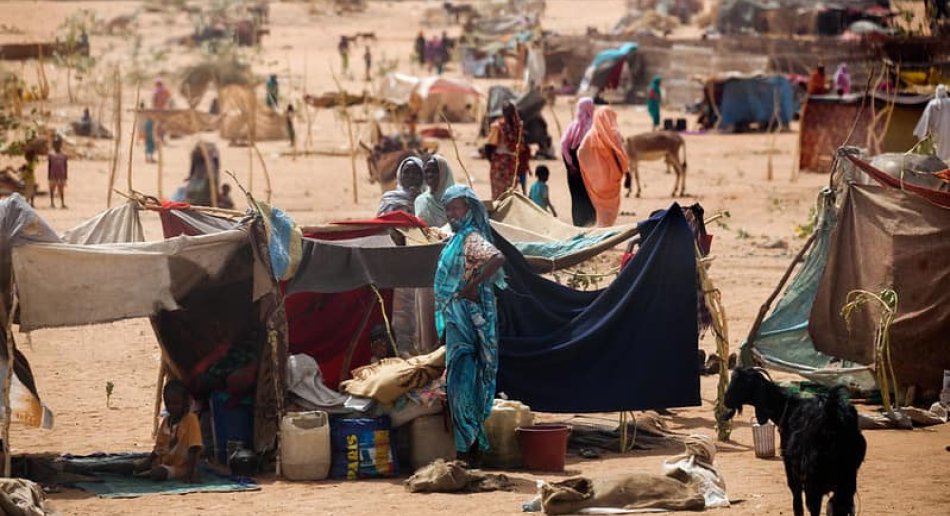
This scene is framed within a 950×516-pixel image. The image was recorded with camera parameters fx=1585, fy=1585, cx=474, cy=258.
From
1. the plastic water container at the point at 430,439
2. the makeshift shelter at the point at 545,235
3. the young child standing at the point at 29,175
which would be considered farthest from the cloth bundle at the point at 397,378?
the young child standing at the point at 29,175

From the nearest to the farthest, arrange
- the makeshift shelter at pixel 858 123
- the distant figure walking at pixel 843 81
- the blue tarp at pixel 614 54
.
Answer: the makeshift shelter at pixel 858 123 < the distant figure walking at pixel 843 81 < the blue tarp at pixel 614 54

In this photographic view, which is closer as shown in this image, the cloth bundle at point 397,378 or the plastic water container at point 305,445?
the plastic water container at point 305,445

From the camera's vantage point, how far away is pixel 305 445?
7.70m

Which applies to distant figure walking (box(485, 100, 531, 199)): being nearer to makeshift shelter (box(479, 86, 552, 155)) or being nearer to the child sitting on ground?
the child sitting on ground

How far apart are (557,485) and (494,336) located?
1.11m

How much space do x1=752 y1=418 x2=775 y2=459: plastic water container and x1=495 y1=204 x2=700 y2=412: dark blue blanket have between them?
1.38ft

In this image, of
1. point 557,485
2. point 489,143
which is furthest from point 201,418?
point 489,143

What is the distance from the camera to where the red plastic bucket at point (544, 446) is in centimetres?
793

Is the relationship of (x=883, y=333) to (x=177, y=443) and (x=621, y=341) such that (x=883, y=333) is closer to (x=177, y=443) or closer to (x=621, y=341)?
(x=621, y=341)

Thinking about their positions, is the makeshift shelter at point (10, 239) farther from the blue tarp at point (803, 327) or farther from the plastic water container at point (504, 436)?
the blue tarp at point (803, 327)

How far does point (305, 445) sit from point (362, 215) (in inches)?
451

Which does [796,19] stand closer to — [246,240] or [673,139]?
[673,139]

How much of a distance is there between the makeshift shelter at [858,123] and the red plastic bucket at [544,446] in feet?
41.3

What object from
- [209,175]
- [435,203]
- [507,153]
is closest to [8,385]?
[435,203]
